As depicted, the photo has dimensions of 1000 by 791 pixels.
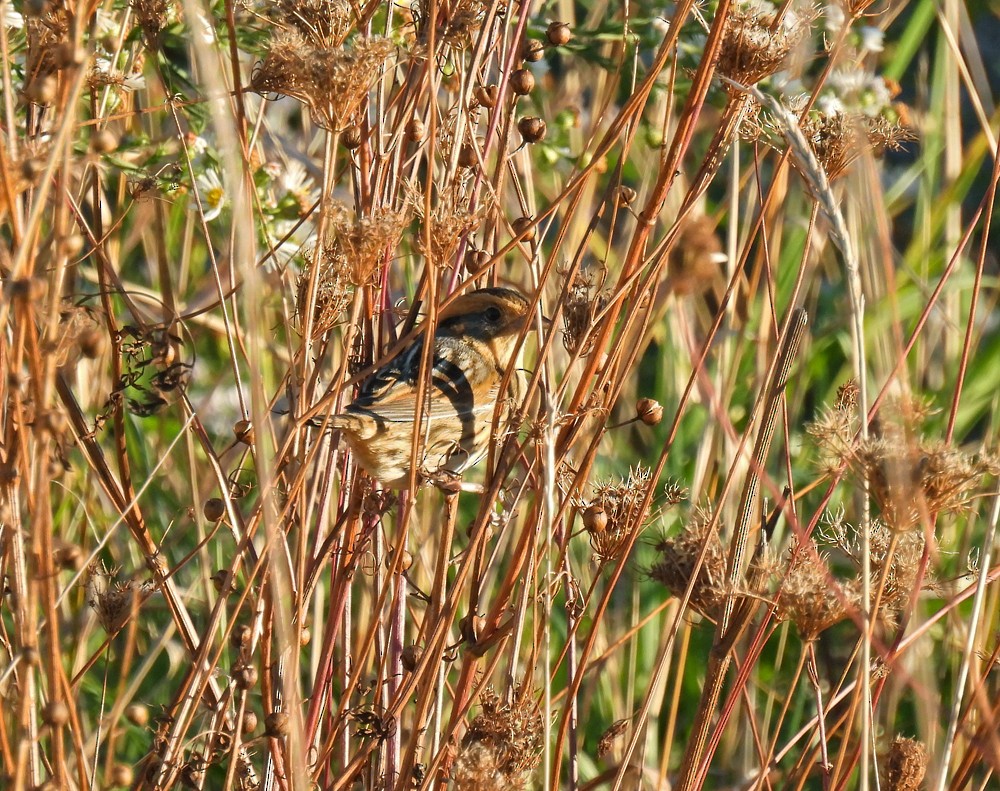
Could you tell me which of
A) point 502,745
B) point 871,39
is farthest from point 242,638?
point 871,39

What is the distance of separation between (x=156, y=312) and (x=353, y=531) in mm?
2221

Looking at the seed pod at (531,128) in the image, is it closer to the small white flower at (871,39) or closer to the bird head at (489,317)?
the bird head at (489,317)

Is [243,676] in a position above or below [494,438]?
below

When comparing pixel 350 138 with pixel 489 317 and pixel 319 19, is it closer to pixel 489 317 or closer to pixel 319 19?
pixel 319 19

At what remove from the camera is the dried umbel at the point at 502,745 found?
1646 millimetres

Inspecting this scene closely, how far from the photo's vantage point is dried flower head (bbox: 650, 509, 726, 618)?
1919mm

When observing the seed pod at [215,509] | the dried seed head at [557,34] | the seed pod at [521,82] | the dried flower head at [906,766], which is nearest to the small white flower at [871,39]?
the dried seed head at [557,34]

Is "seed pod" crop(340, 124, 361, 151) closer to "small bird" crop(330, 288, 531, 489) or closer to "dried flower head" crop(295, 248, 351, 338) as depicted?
"dried flower head" crop(295, 248, 351, 338)

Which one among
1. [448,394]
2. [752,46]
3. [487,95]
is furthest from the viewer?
[448,394]

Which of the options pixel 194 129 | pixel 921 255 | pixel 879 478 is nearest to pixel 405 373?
pixel 194 129

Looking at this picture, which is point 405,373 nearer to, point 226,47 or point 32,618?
point 226,47

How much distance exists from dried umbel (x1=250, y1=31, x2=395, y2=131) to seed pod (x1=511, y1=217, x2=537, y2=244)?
1.11ft

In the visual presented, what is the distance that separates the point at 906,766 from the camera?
193cm

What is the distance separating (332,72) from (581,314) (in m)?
0.56
